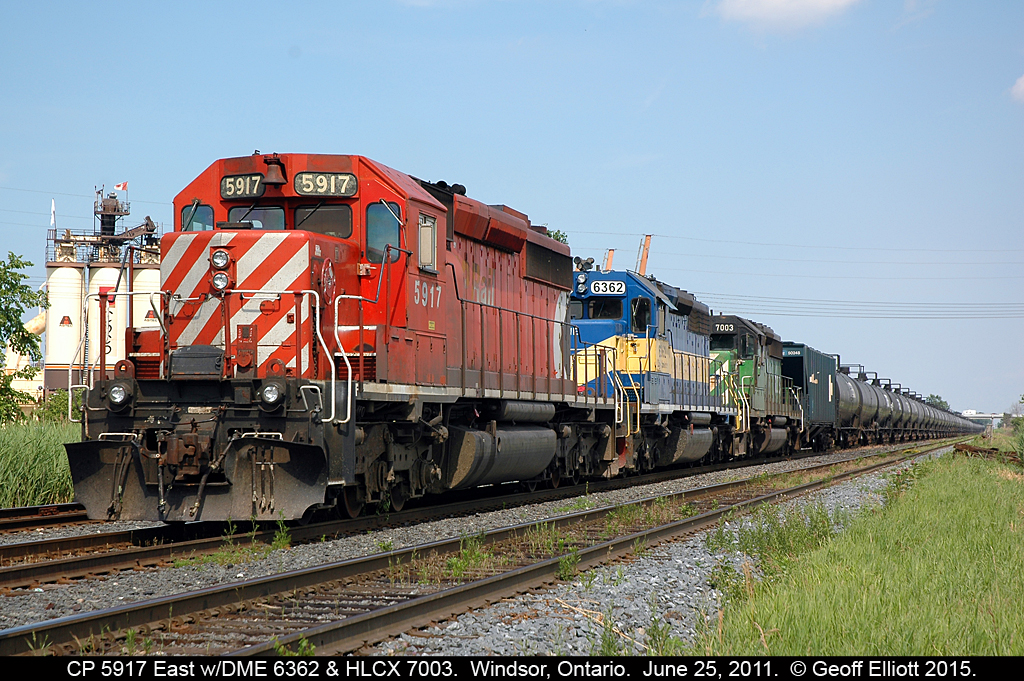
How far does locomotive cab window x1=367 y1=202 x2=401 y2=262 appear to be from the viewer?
396 inches

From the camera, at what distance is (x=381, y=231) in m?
10.1

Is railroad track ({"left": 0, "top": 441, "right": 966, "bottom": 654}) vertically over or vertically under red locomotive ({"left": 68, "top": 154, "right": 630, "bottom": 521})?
under

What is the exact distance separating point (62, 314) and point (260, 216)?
155 feet

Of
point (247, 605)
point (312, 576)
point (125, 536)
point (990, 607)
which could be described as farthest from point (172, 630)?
point (990, 607)

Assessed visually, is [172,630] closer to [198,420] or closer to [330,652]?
[330,652]

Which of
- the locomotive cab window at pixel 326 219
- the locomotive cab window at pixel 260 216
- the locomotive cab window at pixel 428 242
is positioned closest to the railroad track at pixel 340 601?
the locomotive cab window at pixel 428 242

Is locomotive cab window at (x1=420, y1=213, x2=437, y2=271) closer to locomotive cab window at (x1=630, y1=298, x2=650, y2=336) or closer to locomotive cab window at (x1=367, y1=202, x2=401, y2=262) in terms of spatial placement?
locomotive cab window at (x1=367, y1=202, x2=401, y2=262)

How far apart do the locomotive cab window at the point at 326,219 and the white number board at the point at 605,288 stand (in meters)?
9.13

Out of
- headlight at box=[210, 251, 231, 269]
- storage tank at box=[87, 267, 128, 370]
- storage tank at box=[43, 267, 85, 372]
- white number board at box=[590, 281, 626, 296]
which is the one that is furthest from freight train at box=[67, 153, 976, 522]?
storage tank at box=[43, 267, 85, 372]

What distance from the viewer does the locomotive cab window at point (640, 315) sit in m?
18.6

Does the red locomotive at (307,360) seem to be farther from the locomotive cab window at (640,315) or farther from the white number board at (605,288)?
the locomotive cab window at (640,315)

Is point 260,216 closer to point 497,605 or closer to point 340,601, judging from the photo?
point 340,601

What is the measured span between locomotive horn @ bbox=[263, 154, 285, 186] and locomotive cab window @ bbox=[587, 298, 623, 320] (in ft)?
32.2

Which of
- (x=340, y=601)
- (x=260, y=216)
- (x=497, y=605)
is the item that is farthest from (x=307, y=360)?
(x=497, y=605)
